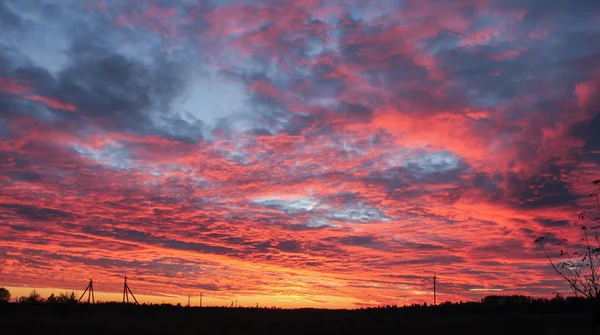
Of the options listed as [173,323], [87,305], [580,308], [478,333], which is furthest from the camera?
[87,305]

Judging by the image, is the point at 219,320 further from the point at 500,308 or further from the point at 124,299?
the point at 500,308

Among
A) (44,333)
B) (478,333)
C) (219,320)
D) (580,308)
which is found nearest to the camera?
(44,333)

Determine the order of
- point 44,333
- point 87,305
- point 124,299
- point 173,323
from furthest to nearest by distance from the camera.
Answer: point 124,299 → point 87,305 → point 173,323 → point 44,333

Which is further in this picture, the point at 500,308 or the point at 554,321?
the point at 500,308

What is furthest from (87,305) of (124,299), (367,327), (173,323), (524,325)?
(524,325)

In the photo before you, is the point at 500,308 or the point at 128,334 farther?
the point at 500,308

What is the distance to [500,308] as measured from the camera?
173 ft

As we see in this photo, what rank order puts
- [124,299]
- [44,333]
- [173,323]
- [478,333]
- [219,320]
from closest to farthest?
[44,333]
[478,333]
[173,323]
[219,320]
[124,299]

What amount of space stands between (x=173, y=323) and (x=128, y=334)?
4951 mm

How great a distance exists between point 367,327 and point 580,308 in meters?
24.3

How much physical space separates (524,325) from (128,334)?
2688 centimetres

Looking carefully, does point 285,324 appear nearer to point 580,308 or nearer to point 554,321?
point 554,321

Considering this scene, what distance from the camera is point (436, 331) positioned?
33.8m

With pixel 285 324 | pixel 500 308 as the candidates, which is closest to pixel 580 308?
pixel 500 308
